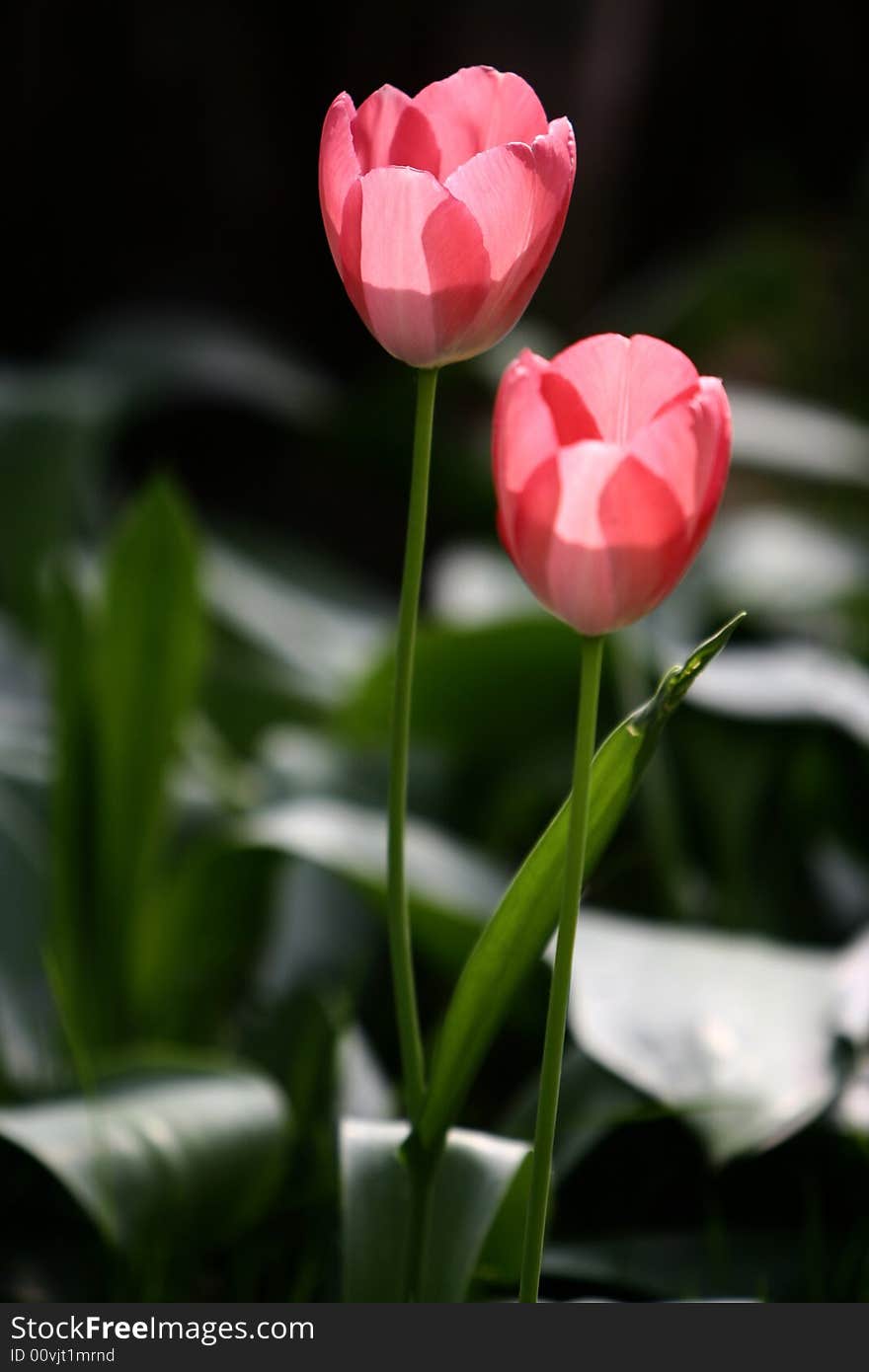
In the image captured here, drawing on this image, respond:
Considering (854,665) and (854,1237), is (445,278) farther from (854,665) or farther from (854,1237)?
(854,665)

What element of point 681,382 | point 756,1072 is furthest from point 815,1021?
point 681,382

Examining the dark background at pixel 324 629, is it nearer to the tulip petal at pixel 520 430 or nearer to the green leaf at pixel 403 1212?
the green leaf at pixel 403 1212

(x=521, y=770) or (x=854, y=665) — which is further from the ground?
(x=854, y=665)

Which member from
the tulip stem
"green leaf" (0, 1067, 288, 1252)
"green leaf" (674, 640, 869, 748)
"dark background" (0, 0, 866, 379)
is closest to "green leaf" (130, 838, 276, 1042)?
"green leaf" (0, 1067, 288, 1252)

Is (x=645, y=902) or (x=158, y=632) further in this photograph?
(x=645, y=902)

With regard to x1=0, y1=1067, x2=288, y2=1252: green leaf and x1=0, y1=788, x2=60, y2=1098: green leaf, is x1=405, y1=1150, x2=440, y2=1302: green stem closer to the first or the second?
x1=0, y1=1067, x2=288, y2=1252: green leaf

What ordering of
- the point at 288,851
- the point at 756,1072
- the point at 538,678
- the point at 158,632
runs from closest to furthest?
the point at 756,1072 < the point at 288,851 < the point at 158,632 < the point at 538,678
